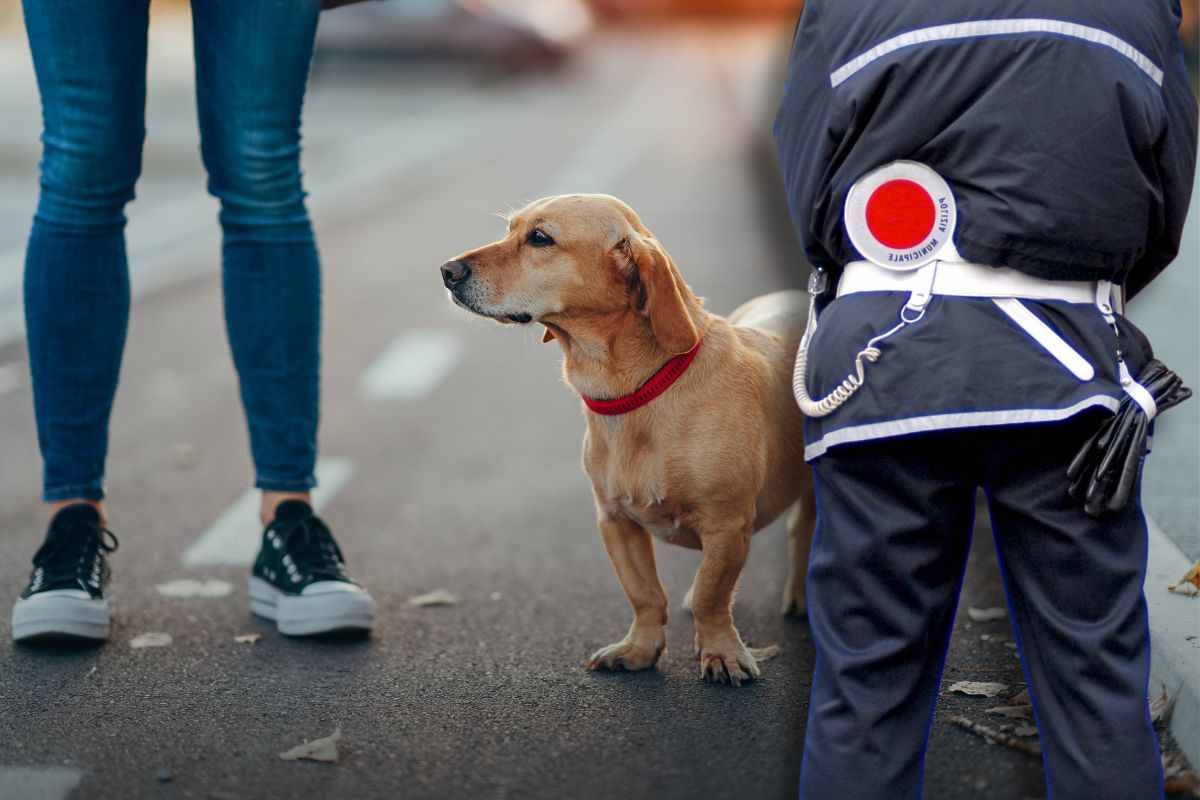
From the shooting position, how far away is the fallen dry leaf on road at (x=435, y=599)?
12.3 feet

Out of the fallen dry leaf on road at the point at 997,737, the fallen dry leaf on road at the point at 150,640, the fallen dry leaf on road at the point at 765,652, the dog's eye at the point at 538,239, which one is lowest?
the fallen dry leaf on road at the point at 997,737

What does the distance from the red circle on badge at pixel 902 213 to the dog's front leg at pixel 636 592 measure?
3.32 ft

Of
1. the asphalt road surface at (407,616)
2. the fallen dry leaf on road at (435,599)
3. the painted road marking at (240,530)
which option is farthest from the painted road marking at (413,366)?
the fallen dry leaf on road at (435,599)

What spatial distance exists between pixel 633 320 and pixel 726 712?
0.77 metres

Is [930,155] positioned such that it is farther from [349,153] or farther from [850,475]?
[349,153]

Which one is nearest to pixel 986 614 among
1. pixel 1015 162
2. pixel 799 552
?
pixel 799 552

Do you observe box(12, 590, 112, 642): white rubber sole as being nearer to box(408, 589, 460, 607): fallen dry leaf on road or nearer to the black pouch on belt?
box(408, 589, 460, 607): fallen dry leaf on road

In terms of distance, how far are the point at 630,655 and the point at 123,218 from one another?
1.50 metres

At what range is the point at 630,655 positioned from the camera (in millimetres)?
3162

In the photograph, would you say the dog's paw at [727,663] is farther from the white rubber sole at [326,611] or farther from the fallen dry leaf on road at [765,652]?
the white rubber sole at [326,611]

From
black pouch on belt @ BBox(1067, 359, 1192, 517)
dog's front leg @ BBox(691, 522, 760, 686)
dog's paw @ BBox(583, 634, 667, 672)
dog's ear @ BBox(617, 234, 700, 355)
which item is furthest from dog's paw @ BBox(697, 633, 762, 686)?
black pouch on belt @ BBox(1067, 359, 1192, 517)

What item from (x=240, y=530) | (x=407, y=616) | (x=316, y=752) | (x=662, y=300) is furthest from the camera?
(x=240, y=530)

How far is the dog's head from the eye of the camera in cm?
291

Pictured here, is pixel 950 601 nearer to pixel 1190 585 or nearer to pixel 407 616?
pixel 1190 585
